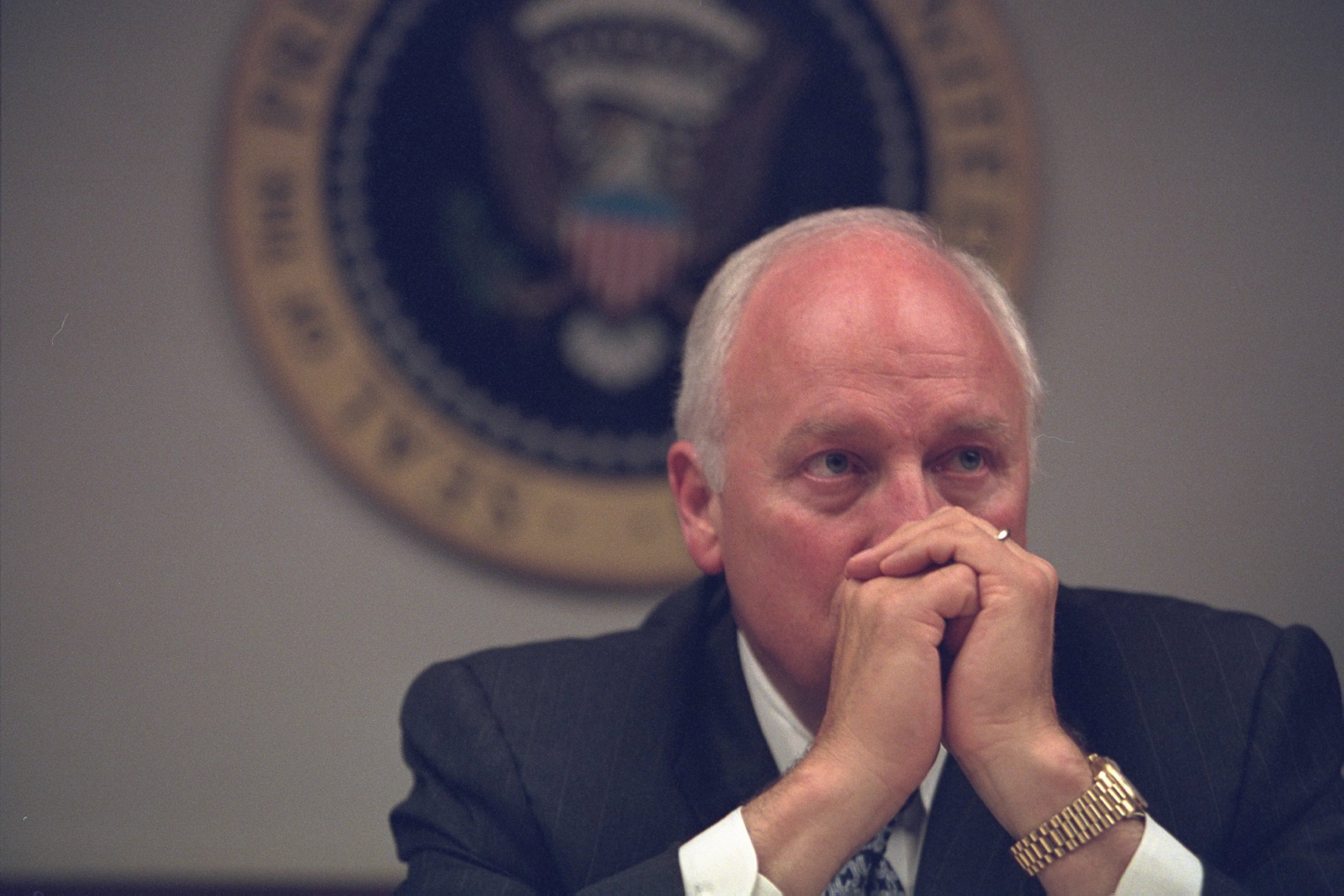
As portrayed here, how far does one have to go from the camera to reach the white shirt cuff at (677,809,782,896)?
3.71 feet

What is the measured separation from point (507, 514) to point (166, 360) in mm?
704

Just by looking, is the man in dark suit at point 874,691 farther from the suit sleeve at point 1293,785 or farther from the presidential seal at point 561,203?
the presidential seal at point 561,203

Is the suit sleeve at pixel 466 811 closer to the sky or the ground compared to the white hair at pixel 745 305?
closer to the ground

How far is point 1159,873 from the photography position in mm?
1114

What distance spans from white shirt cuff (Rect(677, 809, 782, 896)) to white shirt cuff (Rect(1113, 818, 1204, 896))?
1.10 ft

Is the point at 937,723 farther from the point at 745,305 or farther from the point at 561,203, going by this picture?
the point at 561,203

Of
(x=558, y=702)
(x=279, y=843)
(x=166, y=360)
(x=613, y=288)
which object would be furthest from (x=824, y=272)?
(x=279, y=843)

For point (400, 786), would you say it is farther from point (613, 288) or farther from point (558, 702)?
point (613, 288)

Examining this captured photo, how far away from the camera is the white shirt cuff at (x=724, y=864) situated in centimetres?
113

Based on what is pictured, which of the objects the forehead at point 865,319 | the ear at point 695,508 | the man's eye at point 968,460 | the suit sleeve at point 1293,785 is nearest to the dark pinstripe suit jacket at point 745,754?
the suit sleeve at point 1293,785

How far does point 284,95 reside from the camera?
7.13 feet

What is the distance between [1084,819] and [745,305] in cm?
69

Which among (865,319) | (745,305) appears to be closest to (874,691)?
(865,319)

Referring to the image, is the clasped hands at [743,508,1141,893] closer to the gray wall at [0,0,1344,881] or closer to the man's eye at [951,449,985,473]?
the man's eye at [951,449,985,473]
